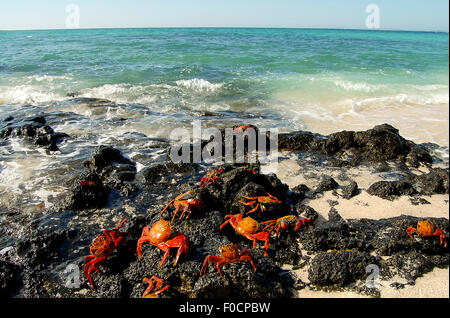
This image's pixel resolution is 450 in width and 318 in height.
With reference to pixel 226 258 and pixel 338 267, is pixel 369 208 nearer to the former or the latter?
pixel 338 267

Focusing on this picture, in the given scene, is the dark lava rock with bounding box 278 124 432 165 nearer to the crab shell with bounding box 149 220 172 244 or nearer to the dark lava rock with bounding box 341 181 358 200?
the dark lava rock with bounding box 341 181 358 200

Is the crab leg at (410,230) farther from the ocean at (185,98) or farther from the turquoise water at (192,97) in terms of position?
the turquoise water at (192,97)

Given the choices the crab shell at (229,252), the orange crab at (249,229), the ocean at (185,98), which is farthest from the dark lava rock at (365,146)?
the crab shell at (229,252)

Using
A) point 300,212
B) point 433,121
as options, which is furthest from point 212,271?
point 433,121

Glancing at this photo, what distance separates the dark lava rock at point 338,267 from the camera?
3.56m

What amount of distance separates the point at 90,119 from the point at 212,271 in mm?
8989

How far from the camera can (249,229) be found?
4086 millimetres

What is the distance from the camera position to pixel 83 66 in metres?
21.6

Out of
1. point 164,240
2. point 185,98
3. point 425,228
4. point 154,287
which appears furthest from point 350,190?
point 185,98

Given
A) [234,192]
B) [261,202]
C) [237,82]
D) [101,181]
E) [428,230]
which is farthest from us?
[237,82]

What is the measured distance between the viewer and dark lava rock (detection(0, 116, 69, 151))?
8.10 meters

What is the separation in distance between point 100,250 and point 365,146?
6278 mm

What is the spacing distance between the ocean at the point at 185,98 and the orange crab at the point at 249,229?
12.3ft
